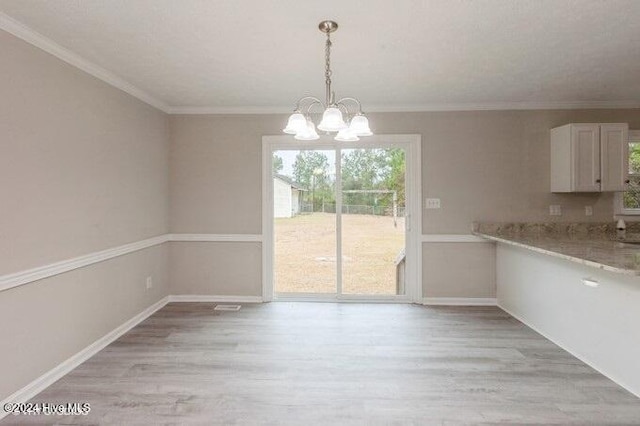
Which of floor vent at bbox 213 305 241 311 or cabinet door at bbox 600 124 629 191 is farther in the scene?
floor vent at bbox 213 305 241 311

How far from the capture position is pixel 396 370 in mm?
2590

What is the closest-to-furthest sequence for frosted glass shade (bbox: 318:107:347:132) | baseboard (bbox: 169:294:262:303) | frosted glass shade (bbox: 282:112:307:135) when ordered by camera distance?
frosted glass shade (bbox: 318:107:347:132), frosted glass shade (bbox: 282:112:307:135), baseboard (bbox: 169:294:262:303)

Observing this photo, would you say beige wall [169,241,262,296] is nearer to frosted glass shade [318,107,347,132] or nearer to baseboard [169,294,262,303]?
baseboard [169,294,262,303]

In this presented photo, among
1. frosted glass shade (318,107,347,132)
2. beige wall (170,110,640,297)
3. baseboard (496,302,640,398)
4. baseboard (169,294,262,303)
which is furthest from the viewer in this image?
baseboard (169,294,262,303)

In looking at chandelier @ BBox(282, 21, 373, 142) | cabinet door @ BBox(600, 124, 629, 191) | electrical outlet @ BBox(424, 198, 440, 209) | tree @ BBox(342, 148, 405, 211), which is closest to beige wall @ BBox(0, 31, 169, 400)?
chandelier @ BBox(282, 21, 373, 142)

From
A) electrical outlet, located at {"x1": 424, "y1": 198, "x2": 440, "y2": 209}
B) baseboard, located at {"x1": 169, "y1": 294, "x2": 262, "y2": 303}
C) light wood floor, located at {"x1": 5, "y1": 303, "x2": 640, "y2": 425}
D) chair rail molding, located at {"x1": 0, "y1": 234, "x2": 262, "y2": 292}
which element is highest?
electrical outlet, located at {"x1": 424, "y1": 198, "x2": 440, "y2": 209}

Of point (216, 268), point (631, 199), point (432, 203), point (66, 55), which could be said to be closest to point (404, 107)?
point (432, 203)

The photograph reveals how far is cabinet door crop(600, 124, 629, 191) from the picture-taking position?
3684 millimetres

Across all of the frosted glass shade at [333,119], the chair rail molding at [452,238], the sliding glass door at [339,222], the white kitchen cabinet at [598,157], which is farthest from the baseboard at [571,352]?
the frosted glass shade at [333,119]

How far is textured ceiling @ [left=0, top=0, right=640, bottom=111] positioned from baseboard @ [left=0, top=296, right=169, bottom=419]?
7.74ft

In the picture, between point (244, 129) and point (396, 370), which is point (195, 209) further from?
point (396, 370)

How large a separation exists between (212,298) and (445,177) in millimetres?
3253

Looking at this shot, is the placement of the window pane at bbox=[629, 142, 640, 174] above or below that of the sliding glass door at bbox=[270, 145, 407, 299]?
above

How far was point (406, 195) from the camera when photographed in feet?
14.0
